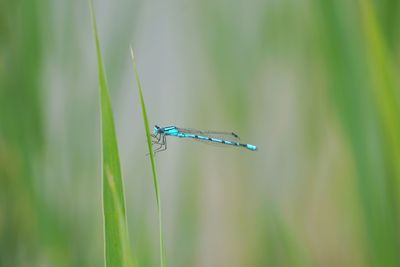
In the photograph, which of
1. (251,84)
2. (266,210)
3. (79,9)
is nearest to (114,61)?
(79,9)

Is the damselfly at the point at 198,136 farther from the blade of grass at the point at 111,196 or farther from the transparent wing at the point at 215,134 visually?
the blade of grass at the point at 111,196

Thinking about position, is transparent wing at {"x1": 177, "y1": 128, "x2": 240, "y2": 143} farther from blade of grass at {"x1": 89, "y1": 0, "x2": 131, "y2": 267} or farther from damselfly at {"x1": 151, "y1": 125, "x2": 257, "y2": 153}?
blade of grass at {"x1": 89, "y1": 0, "x2": 131, "y2": 267}

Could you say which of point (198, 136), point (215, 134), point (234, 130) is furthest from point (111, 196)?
point (215, 134)

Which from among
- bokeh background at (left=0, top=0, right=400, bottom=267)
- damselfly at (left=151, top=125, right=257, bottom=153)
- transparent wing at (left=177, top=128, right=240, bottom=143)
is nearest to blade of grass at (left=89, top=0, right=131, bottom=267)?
bokeh background at (left=0, top=0, right=400, bottom=267)

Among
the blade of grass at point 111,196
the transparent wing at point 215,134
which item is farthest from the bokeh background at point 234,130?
the blade of grass at point 111,196

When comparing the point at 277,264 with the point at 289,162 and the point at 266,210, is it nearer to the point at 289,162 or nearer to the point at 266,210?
the point at 266,210

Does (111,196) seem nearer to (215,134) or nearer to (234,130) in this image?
(234,130)
